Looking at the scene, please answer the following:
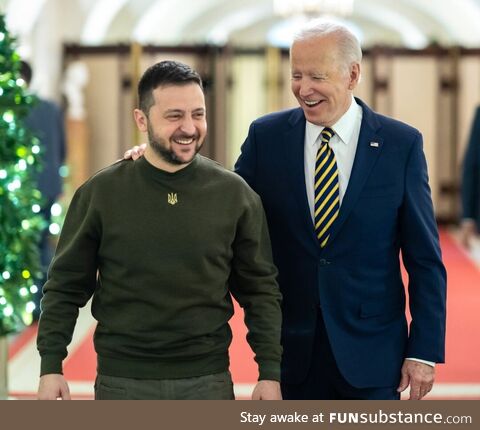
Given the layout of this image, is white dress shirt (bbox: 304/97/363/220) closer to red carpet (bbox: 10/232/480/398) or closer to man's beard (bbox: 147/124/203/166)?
man's beard (bbox: 147/124/203/166)

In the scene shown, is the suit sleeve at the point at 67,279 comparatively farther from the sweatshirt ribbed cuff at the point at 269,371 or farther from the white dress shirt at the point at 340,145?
the white dress shirt at the point at 340,145

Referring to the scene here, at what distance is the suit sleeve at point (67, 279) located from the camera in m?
2.81

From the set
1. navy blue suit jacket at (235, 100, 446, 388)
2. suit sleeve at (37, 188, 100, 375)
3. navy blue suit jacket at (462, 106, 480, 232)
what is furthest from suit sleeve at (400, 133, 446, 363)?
navy blue suit jacket at (462, 106, 480, 232)

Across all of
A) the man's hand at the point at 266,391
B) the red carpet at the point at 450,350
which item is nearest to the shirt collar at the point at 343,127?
the man's hand at the point at 266,391

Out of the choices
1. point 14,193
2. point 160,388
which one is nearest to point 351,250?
point 160,388

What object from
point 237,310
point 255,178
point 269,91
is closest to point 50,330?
point 255,178

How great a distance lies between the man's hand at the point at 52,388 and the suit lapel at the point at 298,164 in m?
0.84

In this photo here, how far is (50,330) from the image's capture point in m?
2.83

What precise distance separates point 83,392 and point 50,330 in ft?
10.8

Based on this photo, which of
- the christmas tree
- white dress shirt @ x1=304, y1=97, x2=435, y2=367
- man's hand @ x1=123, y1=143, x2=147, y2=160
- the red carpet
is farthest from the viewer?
the red carpet

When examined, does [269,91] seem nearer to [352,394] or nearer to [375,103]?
[375,103]

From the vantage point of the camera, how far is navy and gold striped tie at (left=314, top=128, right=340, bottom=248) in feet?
10.4

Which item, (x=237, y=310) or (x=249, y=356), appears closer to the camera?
(x=249, y=356)

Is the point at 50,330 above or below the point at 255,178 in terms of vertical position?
below
